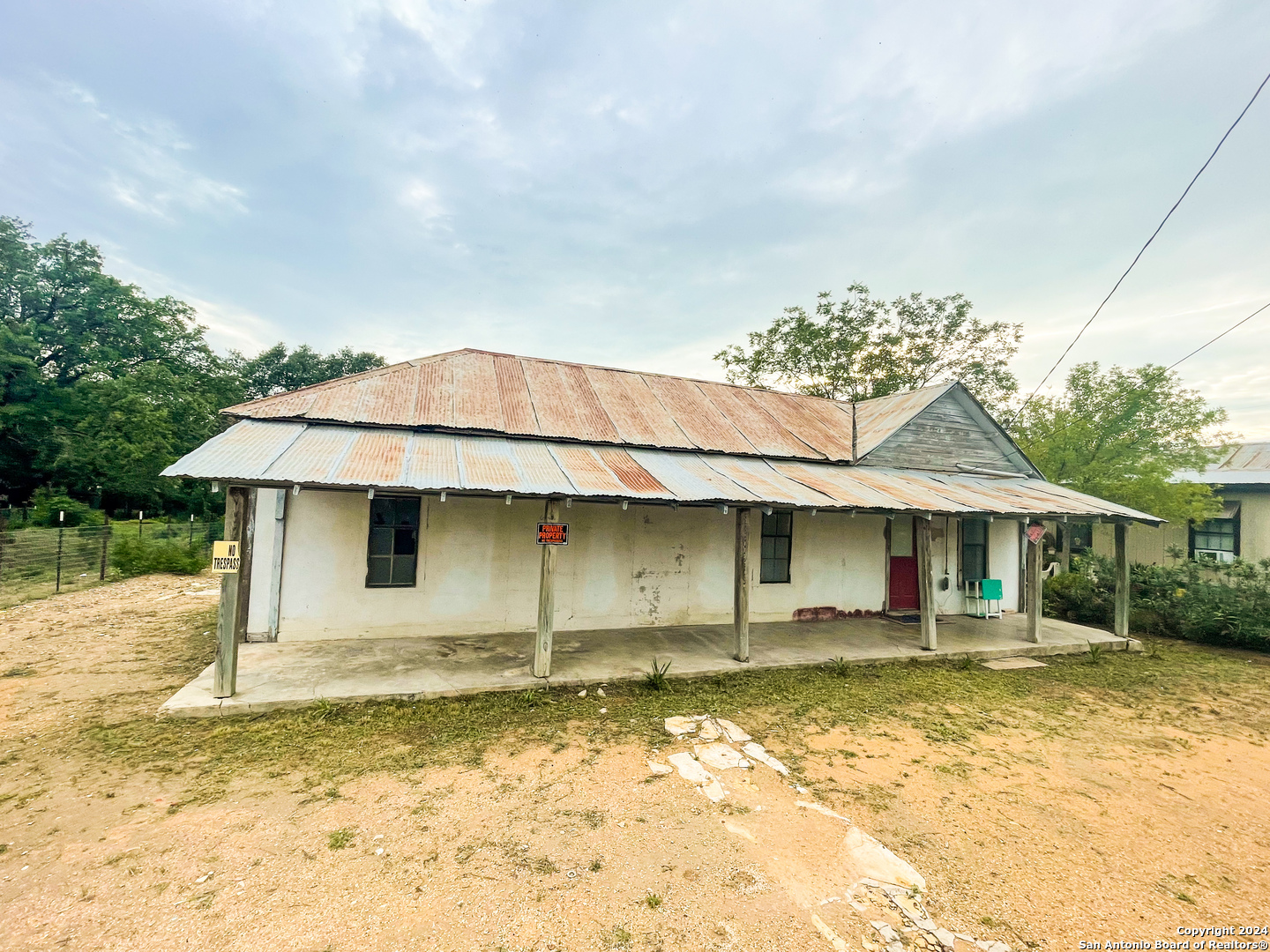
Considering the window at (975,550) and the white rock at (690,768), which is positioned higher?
the window at (975,550)

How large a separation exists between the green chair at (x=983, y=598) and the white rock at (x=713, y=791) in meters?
8.61

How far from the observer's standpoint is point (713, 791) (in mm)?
4125

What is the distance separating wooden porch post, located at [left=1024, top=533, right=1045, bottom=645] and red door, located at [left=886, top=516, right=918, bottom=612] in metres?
1.93

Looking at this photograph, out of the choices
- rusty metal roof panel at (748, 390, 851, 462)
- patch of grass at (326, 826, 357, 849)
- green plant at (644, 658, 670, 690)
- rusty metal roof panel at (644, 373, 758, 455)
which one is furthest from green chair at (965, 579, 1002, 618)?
patch of grass at (326, 826, 357, 849)

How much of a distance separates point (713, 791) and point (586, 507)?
492 centimetres

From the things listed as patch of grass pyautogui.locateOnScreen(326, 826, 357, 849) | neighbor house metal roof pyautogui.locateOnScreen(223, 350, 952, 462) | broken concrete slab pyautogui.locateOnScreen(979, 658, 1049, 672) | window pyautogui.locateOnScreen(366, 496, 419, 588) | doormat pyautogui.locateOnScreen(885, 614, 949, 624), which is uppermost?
neighbor house metal roof pyautogui.locateOnScreen(223, 350, 952, 462)

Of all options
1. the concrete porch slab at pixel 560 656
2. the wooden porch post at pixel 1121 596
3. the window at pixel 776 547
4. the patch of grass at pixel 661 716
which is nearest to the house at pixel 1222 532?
the wooden porch post at pixel 1121 596

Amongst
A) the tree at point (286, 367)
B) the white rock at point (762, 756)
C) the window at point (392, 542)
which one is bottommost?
the white rock at point (762, 756)

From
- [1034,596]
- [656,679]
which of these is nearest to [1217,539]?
[1034,596]

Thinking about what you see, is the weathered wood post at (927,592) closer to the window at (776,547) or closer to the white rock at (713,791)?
the window at (776,547)

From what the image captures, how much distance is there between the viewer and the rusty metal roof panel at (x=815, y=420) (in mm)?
10578

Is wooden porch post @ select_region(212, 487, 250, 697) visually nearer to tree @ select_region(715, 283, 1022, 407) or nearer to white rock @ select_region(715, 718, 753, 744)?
white rock @ select_region(715, 718, 753, 744)

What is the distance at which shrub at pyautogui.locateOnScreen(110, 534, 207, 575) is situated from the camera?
1305cm

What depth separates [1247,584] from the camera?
30.7 feet
